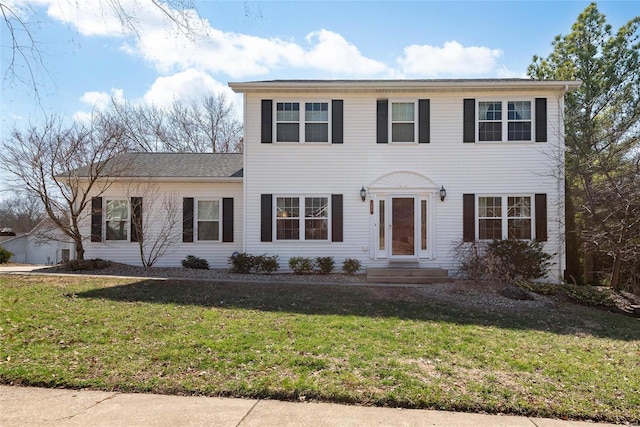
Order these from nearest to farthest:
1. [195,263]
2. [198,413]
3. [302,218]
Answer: [198,413]
[302,218]
[195,263]

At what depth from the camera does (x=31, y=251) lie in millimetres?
26750

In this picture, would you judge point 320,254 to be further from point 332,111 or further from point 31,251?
point 31,251

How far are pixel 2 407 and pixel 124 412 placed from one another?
1148mm

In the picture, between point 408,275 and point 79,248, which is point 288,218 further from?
point 79,248

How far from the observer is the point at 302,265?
1303cm

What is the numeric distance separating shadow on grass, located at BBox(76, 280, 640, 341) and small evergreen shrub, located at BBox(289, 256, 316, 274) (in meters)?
2.61

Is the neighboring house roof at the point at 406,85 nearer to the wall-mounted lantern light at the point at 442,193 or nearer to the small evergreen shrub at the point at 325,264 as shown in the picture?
the wall-mounted lantern light at the point at 442,193

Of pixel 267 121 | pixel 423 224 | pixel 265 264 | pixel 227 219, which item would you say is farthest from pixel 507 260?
pixel 227 219

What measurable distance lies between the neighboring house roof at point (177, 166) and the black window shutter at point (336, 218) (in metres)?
3.19

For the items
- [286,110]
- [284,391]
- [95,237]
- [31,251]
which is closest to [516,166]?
[286,110]

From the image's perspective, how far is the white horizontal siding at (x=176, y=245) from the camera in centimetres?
1433

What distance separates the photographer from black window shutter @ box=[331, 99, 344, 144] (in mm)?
13398

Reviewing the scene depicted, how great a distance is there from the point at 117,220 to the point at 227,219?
3652 millimetres

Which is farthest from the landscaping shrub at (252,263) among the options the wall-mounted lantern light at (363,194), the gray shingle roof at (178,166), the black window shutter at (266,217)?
the wall-mounted lantern light at (363,194)
